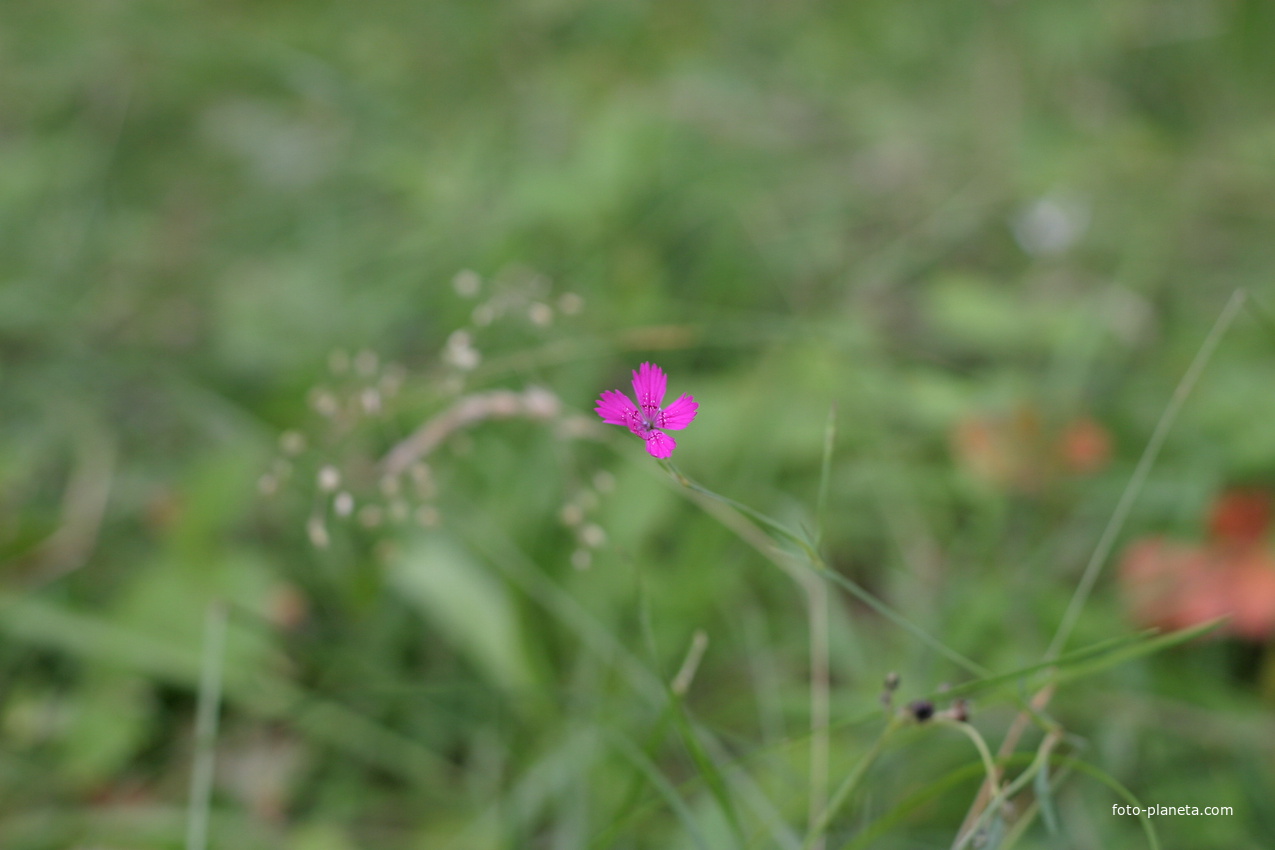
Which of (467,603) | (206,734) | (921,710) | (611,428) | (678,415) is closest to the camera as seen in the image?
(678,415)

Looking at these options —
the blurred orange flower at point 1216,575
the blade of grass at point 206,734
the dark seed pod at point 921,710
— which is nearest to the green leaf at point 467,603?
the blade of grass at point 206,734

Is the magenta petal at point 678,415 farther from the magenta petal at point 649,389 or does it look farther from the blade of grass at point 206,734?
the blade of grass at point 206,734

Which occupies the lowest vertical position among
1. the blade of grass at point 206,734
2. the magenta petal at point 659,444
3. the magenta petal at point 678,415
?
the magenta petal at point 659,444

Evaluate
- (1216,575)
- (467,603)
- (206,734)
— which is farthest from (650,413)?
(1216,575)

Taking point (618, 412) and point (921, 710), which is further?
point (921, 710)

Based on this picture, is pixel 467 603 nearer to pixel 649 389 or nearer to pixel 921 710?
pixel 921 710

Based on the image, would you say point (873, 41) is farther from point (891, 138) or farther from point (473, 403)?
point (473, 403)

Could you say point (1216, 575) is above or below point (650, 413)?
above
